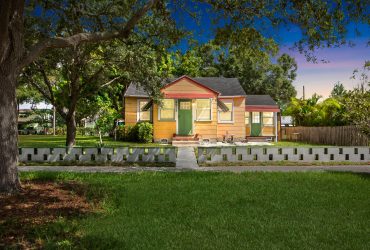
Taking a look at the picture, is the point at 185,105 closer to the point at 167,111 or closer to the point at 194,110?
the point at 194,110

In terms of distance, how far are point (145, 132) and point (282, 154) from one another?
15.3m

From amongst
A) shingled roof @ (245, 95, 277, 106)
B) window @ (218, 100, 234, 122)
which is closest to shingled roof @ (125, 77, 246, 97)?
window @ (218, 100, 234, 122)

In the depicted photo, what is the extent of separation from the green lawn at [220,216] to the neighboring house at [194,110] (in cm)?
1912

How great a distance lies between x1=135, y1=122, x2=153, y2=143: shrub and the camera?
97.4 ft

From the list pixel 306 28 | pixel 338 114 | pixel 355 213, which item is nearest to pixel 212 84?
pixel 338 114

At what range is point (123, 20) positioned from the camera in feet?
43.8

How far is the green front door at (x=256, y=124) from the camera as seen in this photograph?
117ft

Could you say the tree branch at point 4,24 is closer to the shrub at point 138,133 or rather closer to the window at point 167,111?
the shrub at point 138,133

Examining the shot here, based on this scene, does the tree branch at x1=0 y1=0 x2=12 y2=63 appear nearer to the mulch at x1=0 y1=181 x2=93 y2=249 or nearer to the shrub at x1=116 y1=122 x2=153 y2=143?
the mulch at x1=0 y1=181 x2=93 y2=249

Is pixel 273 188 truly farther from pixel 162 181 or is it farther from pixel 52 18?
pixel 52 18

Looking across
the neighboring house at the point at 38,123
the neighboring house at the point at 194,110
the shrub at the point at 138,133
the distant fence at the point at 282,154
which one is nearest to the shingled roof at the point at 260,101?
the neighboring house at the point at 194,110

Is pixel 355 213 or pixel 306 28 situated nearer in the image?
pixel 355 213

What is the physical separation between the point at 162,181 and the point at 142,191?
1.53 meters

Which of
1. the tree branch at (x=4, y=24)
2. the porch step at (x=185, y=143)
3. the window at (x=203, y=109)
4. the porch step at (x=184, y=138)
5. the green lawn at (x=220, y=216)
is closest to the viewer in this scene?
the green lawn at (x=220, y=216)
